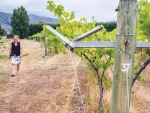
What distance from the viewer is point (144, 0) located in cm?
445

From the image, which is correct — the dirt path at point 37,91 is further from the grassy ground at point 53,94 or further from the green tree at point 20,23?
the green tree at point 20,23

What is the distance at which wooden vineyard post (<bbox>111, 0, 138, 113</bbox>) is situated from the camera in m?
2.78

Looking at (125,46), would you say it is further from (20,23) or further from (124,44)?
(20,23)

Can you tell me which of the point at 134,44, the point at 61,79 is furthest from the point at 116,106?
the point at 61,79

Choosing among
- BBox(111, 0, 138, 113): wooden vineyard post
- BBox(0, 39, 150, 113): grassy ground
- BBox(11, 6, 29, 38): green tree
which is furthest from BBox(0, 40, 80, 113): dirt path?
BBox(11, 6, 29, 38): green tree

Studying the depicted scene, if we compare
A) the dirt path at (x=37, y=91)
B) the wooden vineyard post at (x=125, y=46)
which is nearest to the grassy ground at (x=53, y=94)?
the dirt path at (x=37, y=91)

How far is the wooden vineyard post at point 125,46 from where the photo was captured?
278cm

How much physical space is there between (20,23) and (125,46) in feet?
139

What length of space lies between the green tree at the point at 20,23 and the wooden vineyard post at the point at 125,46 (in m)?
41.8

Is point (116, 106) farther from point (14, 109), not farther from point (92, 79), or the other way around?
point (92, 79)

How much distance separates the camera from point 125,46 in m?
2.80

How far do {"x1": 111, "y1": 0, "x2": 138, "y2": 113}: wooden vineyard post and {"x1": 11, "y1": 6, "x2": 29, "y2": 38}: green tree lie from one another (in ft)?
137

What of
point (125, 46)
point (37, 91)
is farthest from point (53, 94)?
point (125, 46)

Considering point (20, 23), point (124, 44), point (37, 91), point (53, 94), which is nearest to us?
point (124, 44)
